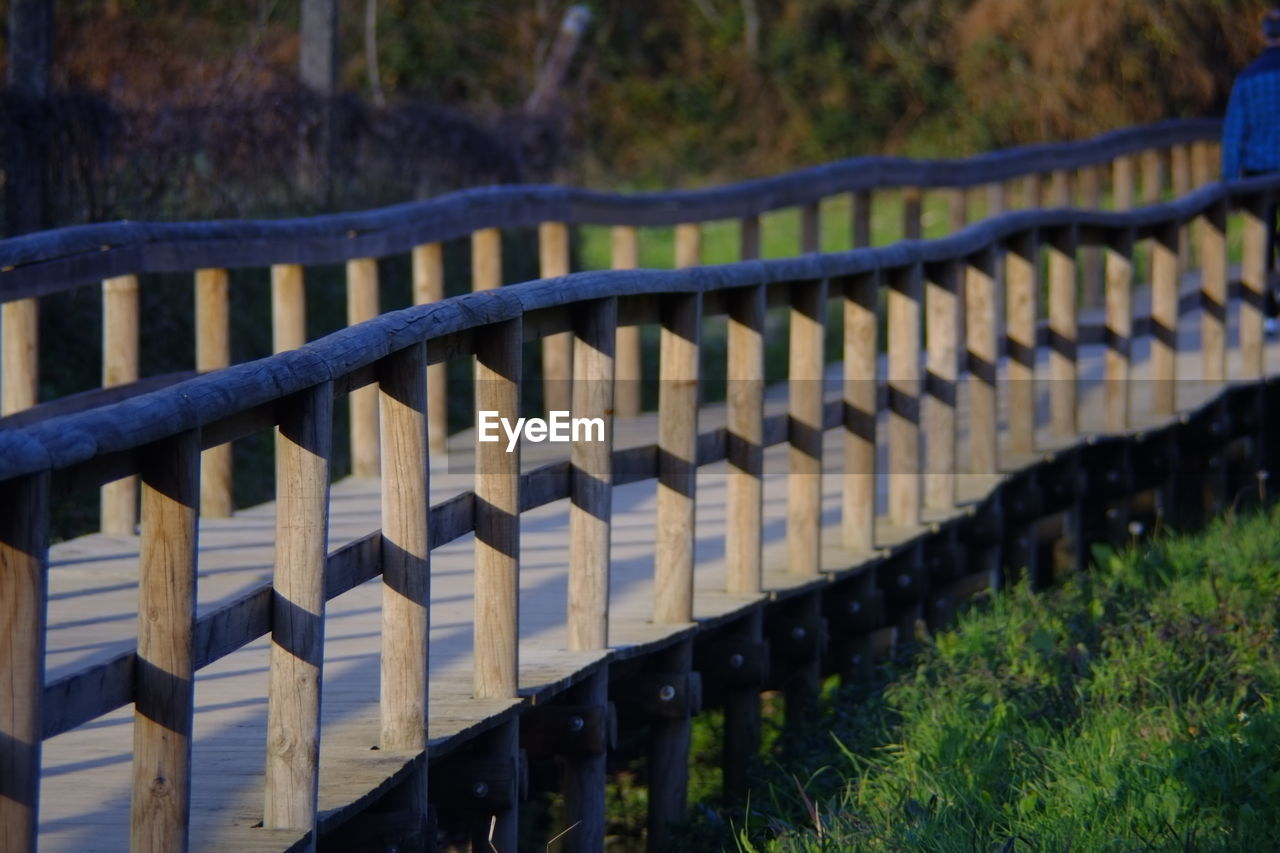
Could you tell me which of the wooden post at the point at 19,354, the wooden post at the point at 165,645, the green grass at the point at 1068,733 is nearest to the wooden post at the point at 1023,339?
the green grass at the point at 1068,733

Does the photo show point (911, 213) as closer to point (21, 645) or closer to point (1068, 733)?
point (1068, 733)

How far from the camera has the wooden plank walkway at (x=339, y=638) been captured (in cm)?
409

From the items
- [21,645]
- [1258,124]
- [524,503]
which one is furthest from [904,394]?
[1258,124]

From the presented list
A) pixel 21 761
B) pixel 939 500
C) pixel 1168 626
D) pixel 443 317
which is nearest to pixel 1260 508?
pixel 939 500

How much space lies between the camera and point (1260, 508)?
9203 millimetres

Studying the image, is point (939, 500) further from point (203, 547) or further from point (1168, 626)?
point (203, 547)

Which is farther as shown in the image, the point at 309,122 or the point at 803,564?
the point at 309,122

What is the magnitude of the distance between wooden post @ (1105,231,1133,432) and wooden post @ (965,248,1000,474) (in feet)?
4.03

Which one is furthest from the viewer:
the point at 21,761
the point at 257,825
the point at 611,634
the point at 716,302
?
the point at 716,302

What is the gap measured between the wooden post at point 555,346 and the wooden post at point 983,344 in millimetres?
1961

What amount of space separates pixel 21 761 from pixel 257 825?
40.5 inches

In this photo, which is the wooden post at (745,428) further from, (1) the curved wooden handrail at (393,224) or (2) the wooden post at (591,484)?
(1) the curved wooden handrail at (393,224)

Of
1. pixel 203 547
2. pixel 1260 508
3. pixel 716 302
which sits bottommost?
pixel 1260 508

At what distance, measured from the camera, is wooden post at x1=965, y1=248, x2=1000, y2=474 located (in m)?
7.88
